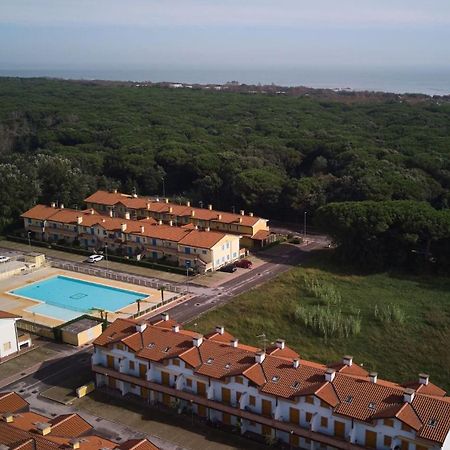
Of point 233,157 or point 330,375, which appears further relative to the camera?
point 233,157

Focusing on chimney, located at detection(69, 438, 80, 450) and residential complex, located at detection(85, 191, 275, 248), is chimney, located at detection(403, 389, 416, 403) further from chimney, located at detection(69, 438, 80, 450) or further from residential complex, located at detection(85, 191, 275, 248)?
residential complex, located at detection(85, 191, 275, 248)

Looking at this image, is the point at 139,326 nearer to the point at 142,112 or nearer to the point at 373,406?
the point at 373,406

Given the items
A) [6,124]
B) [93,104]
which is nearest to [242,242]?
[6,124]

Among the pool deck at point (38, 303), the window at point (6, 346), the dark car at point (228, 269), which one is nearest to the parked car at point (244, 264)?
the dark car at point (228, 269)

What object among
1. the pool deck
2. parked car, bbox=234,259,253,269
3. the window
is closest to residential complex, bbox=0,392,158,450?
the window

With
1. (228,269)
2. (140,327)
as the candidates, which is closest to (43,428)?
(140,327)

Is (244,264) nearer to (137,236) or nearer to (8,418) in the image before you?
(137,236)
